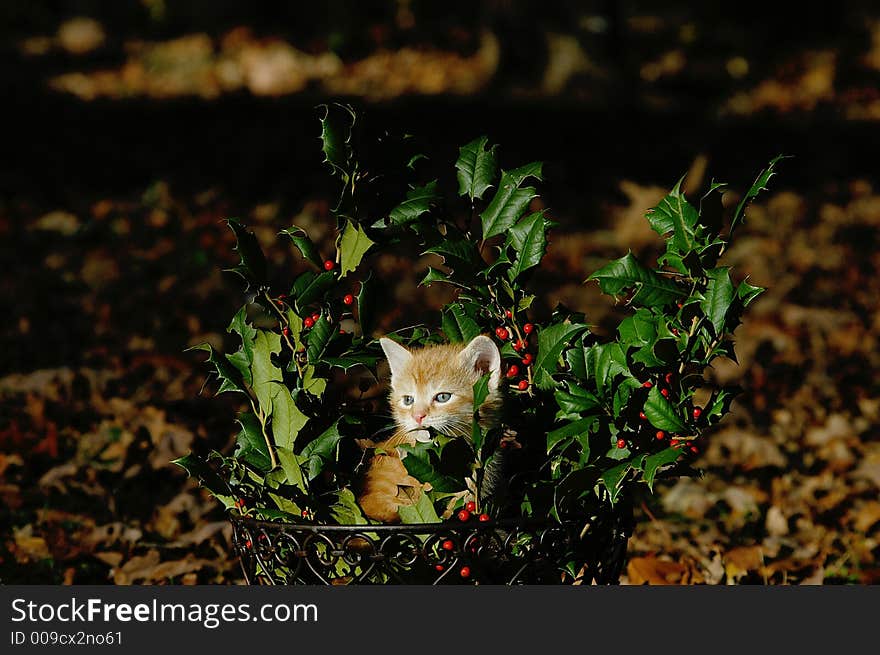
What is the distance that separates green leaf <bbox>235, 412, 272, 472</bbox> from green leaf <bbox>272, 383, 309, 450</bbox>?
0.21 feet

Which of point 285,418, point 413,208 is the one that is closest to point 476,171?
point 413,208

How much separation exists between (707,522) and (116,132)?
30.5 ft

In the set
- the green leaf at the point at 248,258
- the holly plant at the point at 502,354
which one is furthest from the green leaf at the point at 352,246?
the green leaf at the point at 248,258

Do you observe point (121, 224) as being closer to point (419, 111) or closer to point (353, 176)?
point (419, 111)

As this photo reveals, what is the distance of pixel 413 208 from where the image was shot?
283 centimetres

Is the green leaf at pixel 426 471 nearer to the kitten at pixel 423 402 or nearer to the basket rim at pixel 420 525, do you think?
the basket rim at pixel 420 525

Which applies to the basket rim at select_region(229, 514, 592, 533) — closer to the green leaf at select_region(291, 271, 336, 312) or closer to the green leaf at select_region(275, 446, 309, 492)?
the green leaf at select_region(275, 446, 309, 492)

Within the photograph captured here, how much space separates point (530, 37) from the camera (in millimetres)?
14414

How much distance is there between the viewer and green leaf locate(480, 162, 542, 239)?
9.52 feet

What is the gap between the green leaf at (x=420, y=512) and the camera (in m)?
2.62

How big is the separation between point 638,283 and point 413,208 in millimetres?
712

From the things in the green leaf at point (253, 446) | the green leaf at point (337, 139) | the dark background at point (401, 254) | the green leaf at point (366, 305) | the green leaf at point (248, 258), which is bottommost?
the green leaf at point (253, 446)

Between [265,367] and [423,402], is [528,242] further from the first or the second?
[265,367]

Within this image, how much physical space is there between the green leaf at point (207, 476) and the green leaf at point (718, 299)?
1462mm
